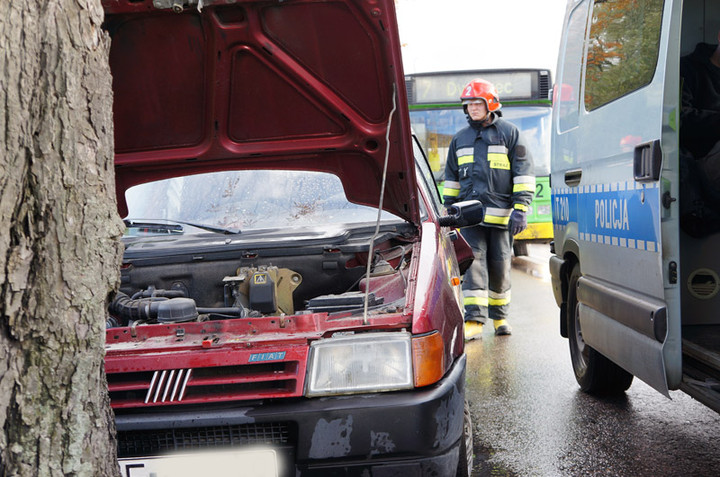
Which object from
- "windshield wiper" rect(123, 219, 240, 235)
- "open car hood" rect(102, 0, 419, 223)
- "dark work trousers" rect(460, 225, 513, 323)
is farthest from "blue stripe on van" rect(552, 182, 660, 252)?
"windshield wiper" rect(123, 219, 240, 235)

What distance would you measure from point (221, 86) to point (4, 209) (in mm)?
1790

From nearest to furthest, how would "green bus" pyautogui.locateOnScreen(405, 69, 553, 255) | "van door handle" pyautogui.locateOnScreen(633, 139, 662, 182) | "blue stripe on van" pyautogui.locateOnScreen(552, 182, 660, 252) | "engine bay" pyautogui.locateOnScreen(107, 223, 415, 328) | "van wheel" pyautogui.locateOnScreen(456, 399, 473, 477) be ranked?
"van wheel" pyautogui.locateOnScreen(456, 399, 473, 477)
"van door handle" pyautogui.locateOnScreen(633, 139, 662, 182)
"blue stripe on van" pyautogui.locateOnScreen(552, 182, 660, 252)
"engine bay" pyautogui.locateOnScreen(107, 223, 415, 328)
"green bus" pyautogui.locateOnScreen(405, 69, 553, 255)

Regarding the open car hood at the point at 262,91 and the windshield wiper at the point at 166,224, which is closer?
the open car hood at the point at 262,91

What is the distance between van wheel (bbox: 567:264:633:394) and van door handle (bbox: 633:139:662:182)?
1.33m

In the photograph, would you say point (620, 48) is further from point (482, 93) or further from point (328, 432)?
point (482, 93)

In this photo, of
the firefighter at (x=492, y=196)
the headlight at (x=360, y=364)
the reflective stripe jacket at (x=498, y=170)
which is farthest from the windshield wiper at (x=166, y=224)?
the reflective stripe jacket at (x=498, y=170)

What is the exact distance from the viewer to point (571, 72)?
14.1 ft

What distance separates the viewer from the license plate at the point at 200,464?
2252 mm

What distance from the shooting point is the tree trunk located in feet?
5.15

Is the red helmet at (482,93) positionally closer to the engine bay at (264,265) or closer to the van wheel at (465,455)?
the engine bay at (264,265)

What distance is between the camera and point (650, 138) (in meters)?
2.88

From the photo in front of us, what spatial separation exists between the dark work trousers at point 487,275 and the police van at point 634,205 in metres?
1.37

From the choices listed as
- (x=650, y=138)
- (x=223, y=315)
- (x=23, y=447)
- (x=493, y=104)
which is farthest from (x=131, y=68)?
(x=493, y=104)

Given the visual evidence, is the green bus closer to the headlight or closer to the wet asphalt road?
the wet asphalt road
